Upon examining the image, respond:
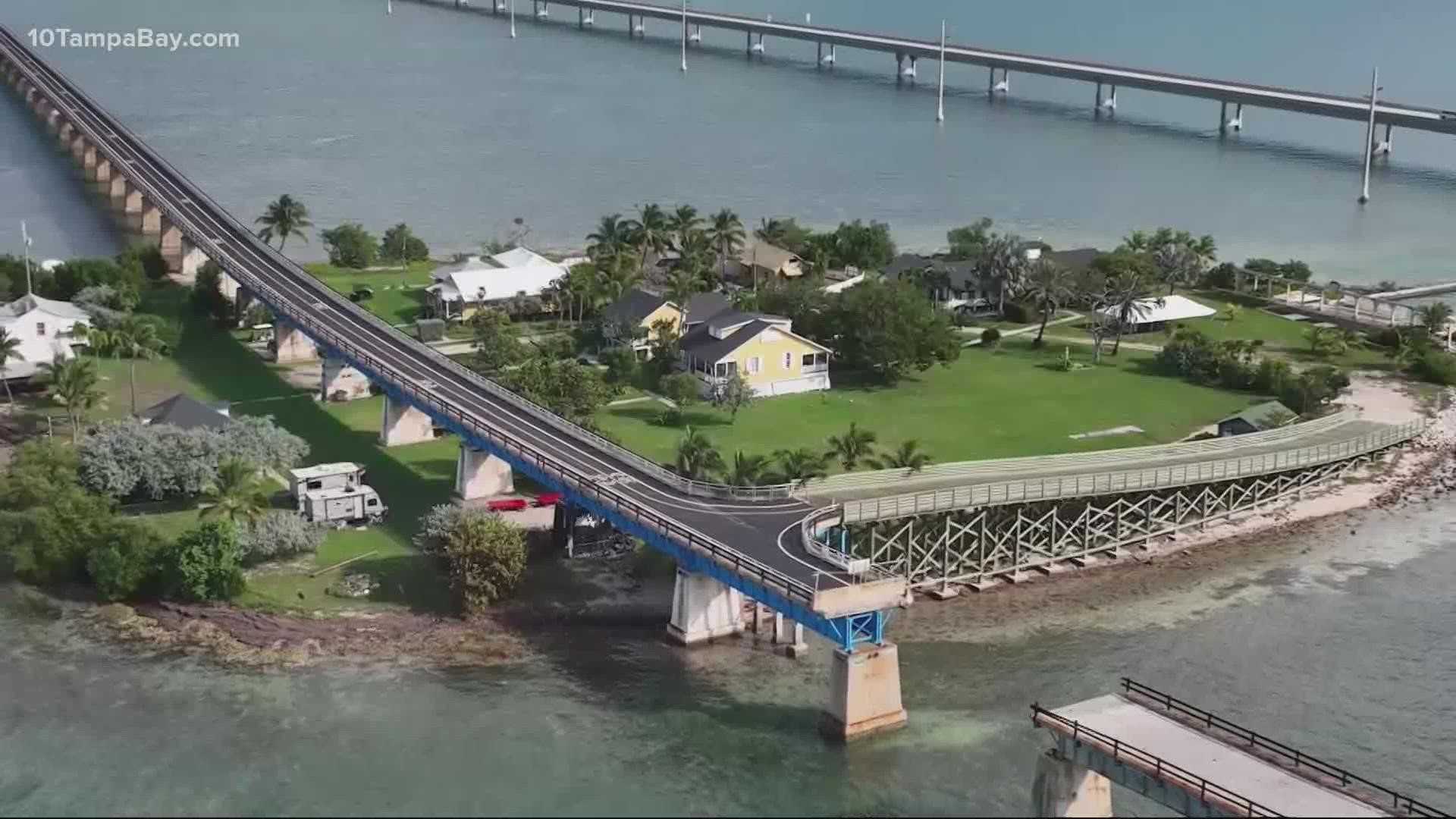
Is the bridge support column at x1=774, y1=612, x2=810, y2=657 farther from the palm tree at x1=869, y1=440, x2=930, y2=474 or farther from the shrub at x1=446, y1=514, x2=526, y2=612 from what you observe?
the palm tree at x1=869, y1=440, x2=930, y2=474

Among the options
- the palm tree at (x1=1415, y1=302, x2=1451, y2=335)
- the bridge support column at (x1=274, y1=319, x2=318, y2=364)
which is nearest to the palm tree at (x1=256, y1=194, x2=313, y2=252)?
the bridge support column at (x1=274, y1=319, x2=318, y2=364)

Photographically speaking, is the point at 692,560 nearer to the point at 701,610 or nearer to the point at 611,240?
the point at 701,610

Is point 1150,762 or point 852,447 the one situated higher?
point 852,447

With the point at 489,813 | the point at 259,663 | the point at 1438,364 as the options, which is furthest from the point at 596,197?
the point at 489,813

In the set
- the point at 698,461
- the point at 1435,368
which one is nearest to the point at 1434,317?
the point at 1435,368

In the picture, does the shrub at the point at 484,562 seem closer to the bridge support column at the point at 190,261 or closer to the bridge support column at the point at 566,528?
the bridge support column at the point at 566,528

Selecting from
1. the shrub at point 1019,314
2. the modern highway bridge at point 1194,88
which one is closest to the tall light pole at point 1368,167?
the modern highway bridge at point 1194,88

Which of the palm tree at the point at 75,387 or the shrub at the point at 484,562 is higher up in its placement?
the palm tree at the point at 75,387
